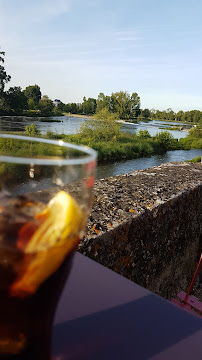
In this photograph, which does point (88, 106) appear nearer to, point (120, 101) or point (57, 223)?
point (120, 101)

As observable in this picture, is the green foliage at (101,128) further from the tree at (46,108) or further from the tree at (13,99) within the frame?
the tree at (46,108)

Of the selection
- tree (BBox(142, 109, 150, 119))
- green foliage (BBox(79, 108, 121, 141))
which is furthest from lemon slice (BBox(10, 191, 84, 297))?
tree (BBox(142, 109, 150, 119))

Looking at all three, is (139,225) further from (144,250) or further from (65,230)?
(65,230)

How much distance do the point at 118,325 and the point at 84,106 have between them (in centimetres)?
10424

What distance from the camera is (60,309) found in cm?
65

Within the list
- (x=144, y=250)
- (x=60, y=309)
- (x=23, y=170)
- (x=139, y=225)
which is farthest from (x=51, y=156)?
(x=144, y=250)

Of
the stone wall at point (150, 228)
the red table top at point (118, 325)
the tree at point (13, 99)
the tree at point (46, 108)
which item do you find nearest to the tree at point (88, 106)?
the tree at point (46, 108)

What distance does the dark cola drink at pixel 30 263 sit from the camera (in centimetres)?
40

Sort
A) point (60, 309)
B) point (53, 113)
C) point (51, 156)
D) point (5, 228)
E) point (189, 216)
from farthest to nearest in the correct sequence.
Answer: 1. point (53, 113)
2. point (189, 216)
3. point (60, 309)
4. point (51, 156)
5. point (5, 228)

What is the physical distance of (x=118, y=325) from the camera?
0.63 meters

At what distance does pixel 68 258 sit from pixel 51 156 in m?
0.18

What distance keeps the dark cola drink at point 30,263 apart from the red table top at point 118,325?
0.11 metres

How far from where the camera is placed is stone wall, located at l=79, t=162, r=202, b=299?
1863mm

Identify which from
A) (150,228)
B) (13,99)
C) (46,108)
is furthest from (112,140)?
(46,108)
